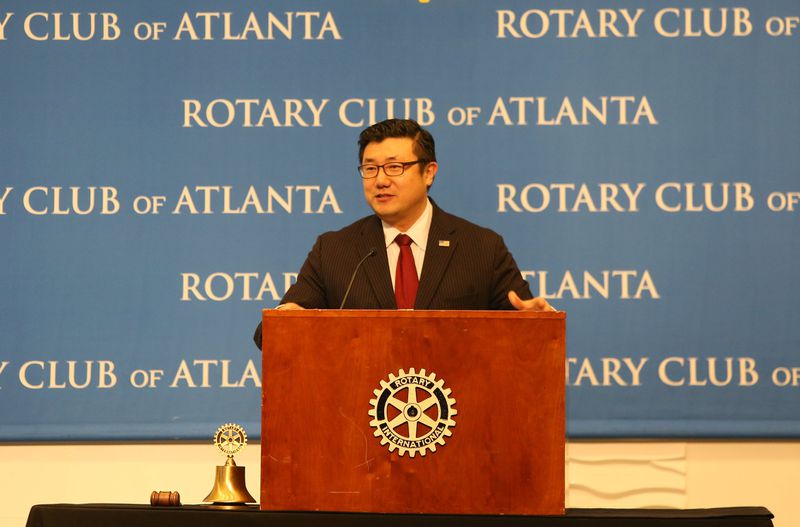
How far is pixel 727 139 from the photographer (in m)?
3.90

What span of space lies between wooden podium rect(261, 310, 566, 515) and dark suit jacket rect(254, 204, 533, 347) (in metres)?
0.70

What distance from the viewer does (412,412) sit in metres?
2.07

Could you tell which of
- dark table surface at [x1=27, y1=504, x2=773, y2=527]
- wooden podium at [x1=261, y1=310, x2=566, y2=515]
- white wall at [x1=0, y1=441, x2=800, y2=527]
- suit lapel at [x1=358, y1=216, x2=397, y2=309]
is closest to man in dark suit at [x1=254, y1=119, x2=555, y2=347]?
suit lapel at [x1=358, y1=216, x2=397, y2=309]

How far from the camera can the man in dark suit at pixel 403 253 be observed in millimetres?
2832

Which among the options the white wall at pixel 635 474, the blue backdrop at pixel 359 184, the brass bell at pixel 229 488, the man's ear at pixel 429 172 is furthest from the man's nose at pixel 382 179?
the white wall at pixel 635 474

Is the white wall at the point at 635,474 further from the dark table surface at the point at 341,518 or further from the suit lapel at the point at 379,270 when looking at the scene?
the dark table surface at the point at 341,518

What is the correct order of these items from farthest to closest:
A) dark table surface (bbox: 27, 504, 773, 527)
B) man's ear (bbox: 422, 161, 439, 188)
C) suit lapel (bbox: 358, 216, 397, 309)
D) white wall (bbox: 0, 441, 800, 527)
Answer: white wall (bbox: 0, 441, 800, 527) → man's ear (bbox: 422, 161, 439, 188) → suit lapel (bbox: 358, 216, 397, 309) → dark table surface (bbox: 27, 504, 773, 527)

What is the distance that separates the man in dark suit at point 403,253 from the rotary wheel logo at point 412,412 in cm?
72

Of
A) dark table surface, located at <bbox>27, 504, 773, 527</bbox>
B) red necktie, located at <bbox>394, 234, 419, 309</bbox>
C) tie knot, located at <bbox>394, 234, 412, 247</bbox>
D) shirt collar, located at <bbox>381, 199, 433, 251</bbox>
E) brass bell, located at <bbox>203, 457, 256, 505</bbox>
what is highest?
shirt collar, located at <bbox>381, 199, 433, 251</bbox>

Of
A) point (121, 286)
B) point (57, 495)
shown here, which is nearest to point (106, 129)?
point (121, 286)

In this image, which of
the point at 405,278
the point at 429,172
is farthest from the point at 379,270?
the point at 429,172

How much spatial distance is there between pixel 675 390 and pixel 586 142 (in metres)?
0.96

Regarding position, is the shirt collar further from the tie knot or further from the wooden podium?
the wooden podium

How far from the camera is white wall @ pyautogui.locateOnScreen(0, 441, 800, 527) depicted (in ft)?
12.5
